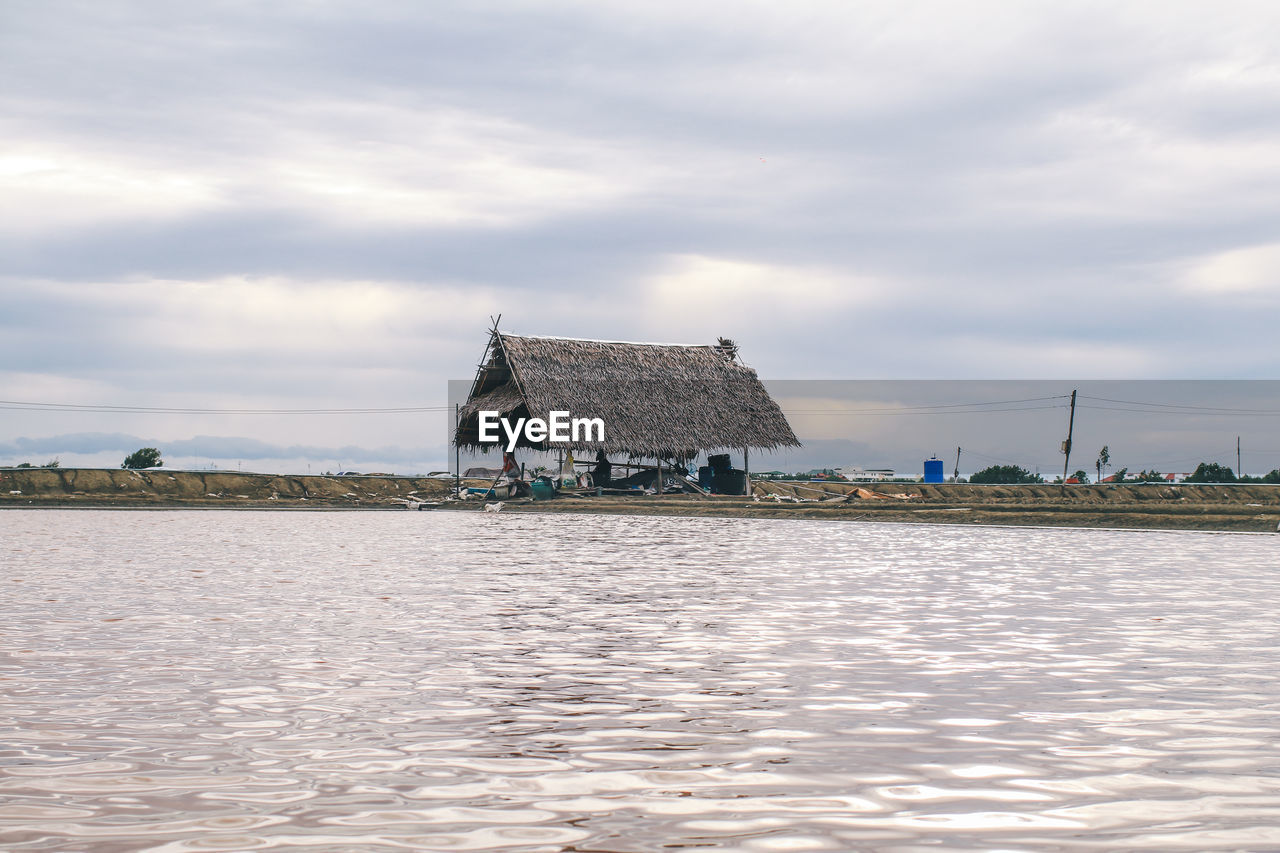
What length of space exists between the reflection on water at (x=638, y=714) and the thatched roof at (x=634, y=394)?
28.9 m

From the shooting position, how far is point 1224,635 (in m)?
8.84

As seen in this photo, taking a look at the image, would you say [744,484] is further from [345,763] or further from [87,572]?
[345,763]

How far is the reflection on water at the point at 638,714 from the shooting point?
12.6 feet

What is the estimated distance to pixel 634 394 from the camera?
44.5 m

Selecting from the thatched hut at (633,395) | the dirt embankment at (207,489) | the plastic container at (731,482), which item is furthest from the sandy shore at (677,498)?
the thatched hut at (633,395)

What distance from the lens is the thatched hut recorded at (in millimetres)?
42250

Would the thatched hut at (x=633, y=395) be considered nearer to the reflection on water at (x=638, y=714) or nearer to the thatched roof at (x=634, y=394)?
the thatched roof at (x=634, y=394)

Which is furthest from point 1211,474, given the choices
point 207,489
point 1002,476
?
point 207,489

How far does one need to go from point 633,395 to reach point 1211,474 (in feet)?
110

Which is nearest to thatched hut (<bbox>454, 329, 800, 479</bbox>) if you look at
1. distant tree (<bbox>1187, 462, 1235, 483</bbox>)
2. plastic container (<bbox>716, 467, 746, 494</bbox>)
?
plastic container (<bbox>716, 467, 746, 494</bbox>)

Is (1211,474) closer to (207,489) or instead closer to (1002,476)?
(1002,476)

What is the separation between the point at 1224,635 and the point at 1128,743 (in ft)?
14.5

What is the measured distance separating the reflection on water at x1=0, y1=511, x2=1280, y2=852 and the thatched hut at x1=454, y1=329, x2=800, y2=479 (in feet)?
94.3

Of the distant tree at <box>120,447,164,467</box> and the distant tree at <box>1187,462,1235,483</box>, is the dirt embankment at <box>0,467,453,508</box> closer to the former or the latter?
the distant tree at <box>120,447,164,467</box>
